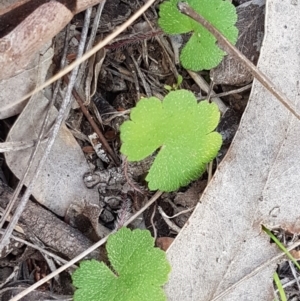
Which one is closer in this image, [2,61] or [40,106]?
[2,61]

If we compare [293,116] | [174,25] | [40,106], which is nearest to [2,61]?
[40,106]

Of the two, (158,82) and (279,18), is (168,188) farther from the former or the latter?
(279,18)

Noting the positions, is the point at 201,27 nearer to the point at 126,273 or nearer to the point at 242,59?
the point at 242,59

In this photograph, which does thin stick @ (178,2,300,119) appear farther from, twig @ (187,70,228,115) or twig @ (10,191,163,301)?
twig @ (10,191,163,301)

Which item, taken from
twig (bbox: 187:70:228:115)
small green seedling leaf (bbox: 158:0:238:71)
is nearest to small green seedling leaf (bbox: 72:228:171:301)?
twig (bbox: 187:70:228:115)

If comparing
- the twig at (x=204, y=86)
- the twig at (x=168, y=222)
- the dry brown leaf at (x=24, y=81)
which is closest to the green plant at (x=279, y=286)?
the twig at (x=168, y=222)

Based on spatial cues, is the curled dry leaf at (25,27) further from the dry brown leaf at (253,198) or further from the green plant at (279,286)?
the green plant at (279,286)
